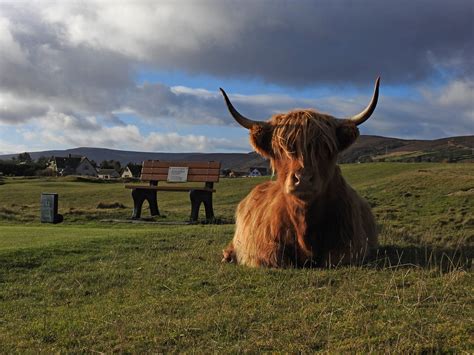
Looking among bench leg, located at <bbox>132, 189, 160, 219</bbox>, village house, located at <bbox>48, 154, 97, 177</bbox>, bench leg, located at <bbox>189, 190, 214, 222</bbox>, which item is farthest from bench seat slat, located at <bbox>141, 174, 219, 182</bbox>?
village house, located at <bbox>48, 154, 97, 177</bbox>

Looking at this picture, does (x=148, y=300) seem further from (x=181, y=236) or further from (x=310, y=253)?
(x=181, y=236)

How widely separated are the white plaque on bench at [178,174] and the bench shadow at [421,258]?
12488mm

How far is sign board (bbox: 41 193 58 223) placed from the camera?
20261 millimetres

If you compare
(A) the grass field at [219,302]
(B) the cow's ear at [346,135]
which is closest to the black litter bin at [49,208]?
(A) the grass field at [219,302]

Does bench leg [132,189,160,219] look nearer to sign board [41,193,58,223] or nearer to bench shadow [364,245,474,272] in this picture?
sign board [41,193,58,223]

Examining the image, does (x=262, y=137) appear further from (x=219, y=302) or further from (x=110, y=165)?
(x=110, y=165)

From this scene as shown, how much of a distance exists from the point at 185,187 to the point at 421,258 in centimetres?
1359

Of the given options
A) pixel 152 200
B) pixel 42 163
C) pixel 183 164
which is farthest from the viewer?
pixel 42 163

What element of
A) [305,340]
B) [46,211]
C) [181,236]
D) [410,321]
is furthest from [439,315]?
[46,211]

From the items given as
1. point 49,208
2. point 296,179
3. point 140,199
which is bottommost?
point 49,208

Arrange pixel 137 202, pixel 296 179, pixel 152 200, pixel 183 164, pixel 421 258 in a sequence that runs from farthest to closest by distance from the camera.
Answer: pixel 152 200 → pixel 183 164 → pixel 137 202 → pixel 421 258 → pixel 296 179

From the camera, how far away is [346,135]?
21.5 feet

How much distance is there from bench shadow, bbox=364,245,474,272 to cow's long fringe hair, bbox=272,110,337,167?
149cm

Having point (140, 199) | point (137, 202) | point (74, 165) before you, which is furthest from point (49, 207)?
point (74, 165)
